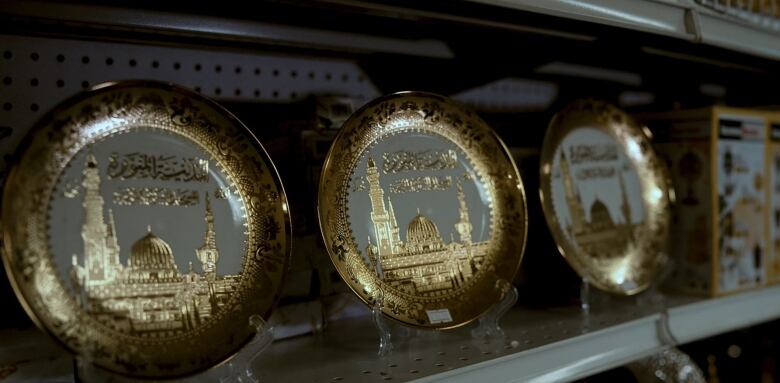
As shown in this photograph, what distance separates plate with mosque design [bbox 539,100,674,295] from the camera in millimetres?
1047

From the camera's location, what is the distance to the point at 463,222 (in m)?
0.93

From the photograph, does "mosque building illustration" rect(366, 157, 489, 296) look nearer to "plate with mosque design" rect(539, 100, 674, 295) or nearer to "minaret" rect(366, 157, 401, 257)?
"minaret" rect(366, 157, 401, 257)

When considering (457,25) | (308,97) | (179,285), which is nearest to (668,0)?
(457,25)

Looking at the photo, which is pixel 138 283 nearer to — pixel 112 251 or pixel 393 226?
pixel 112 251

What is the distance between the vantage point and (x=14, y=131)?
2.66 ft

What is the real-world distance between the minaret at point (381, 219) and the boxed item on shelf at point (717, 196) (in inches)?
26.2

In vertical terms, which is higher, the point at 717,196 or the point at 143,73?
the point at 143,73

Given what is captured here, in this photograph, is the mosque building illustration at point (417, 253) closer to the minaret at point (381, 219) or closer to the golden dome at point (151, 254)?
the minaret at point (381, 219)

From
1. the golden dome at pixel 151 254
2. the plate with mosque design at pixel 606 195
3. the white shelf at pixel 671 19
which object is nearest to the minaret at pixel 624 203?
the plate with mosque design at pixel 606 195

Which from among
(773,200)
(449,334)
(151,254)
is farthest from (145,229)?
(773,200)

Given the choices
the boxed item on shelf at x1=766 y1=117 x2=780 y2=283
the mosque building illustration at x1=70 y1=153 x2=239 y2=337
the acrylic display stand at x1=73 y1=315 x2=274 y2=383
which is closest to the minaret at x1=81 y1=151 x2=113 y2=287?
the mosque building illustration at x1=70 y1=153 x2=239 y2=337

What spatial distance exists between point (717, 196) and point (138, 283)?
3.40ft

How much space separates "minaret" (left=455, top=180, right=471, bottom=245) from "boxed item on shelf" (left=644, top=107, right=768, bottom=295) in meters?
0.54

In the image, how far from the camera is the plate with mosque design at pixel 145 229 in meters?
0.63
